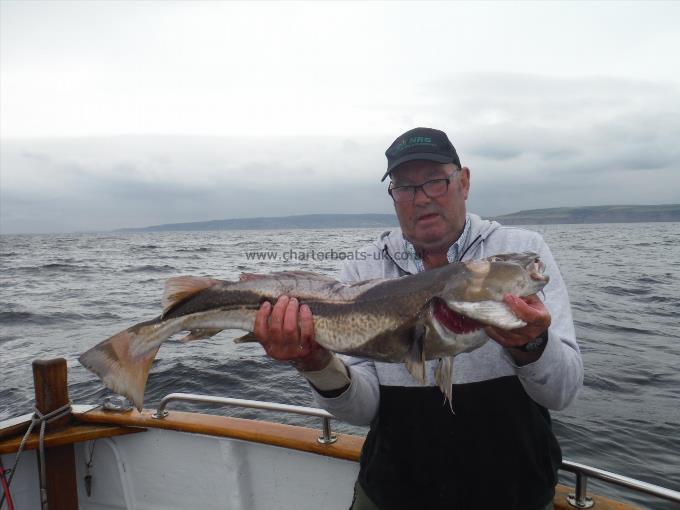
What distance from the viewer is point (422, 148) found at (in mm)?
3912

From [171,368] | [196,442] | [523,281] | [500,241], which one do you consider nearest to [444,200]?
[500,241]

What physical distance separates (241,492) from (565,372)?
3.52 metres

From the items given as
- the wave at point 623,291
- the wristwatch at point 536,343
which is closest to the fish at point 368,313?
the wristwatch at point 536,343

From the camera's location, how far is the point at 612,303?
20062 millimetres

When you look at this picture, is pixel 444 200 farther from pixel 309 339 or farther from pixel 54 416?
pixel 54 416

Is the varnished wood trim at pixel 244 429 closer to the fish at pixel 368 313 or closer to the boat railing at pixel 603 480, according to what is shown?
the fish at pixel 368 313

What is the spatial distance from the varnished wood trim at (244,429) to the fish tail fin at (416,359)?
5.30ft

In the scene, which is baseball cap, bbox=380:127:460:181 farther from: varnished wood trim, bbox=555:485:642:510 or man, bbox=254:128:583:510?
varnished wood trim, bbox=555:485:642:510

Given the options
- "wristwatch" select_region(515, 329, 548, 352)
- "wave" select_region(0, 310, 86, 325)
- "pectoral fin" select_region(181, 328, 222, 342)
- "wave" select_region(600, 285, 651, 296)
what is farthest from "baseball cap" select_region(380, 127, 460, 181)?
"wave" select_region(600, 285, 651, 296)

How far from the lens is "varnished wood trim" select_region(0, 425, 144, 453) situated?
4469 millimetres

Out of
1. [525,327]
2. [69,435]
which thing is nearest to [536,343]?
[525,327]

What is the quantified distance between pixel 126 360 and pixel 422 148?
2797 mm

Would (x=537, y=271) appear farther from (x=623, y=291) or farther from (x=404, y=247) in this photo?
(x=623, y=291)

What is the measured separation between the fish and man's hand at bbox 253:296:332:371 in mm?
72
